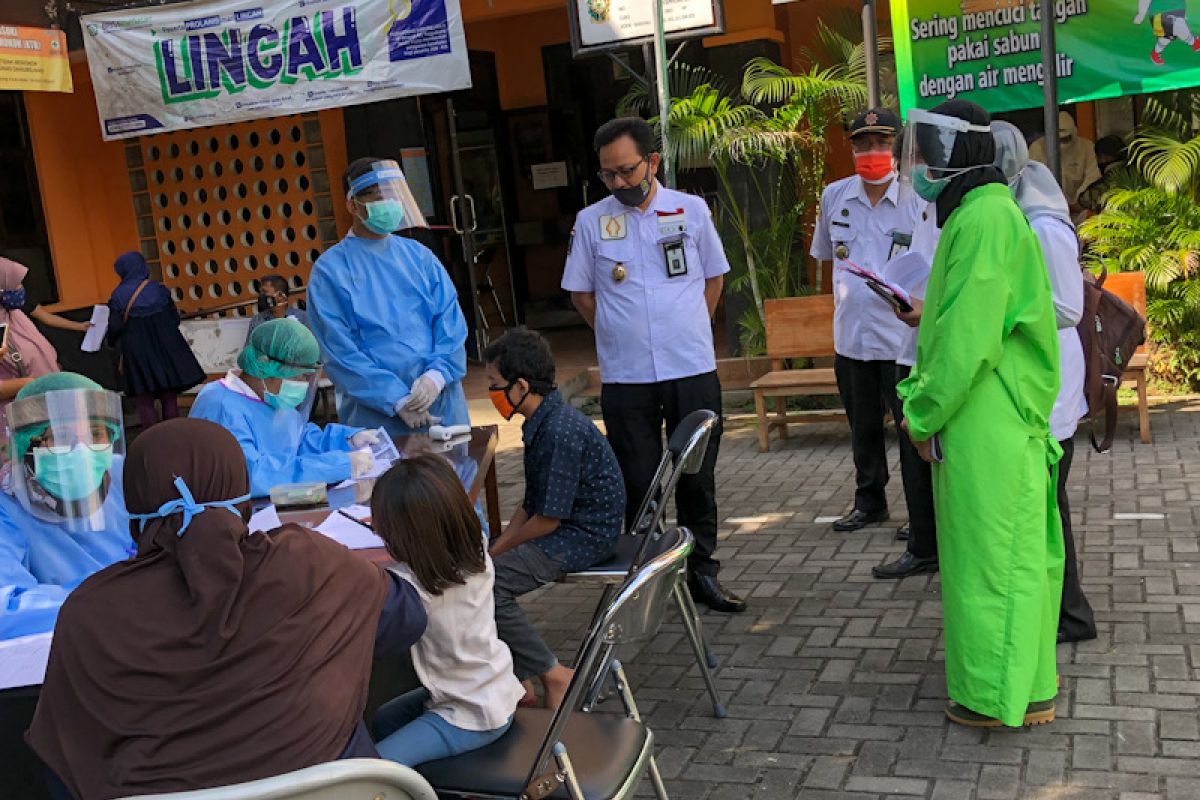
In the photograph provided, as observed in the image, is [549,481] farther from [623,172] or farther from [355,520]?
[623,172]

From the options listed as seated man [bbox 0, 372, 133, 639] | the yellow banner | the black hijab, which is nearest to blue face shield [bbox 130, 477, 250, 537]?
seated man [bbox 0, 372, 133, 639]

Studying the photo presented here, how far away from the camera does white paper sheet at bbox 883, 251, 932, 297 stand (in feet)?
14.7

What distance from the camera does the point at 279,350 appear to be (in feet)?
13.1

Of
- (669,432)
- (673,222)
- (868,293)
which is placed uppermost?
(673,222)

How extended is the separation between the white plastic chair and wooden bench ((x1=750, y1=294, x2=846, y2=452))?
571 cm

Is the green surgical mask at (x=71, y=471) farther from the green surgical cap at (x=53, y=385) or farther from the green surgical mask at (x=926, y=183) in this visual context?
the green surgical mask at (x=926, y=183)

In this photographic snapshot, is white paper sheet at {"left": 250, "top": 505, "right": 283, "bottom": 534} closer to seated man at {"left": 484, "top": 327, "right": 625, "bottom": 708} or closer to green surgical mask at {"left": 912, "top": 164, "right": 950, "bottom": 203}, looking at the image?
seated man at {"left": 484, "top": 327, "right": 625, "bottom": 708}

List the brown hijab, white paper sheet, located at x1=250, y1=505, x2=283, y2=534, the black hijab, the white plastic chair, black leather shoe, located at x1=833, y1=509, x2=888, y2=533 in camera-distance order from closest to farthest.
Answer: the white plastic chair, the brown hijab, white paper sheet, located at x1=250, y1=505, x2=283, y2=534, the black hijab, black leather shoe, located at x1=833, y1=509, x2=888, y2=533

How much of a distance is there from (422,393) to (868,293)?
2.08 meters

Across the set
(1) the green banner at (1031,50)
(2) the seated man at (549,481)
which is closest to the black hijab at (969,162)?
(2) the seated man at (549,481)

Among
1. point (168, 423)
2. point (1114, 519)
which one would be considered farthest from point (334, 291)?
point (1114, 519)

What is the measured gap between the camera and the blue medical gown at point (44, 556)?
9.14 ft

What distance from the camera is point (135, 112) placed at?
354 inches

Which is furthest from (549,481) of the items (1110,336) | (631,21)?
(631,21)
